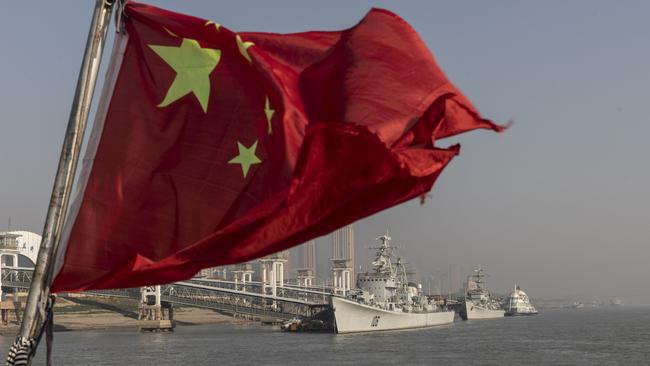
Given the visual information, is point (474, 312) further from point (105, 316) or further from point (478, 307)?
point (105, 316)

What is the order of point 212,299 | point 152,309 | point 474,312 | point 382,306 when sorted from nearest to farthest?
point 382,306 → point 152,309 → point 212,299 → point 474,312

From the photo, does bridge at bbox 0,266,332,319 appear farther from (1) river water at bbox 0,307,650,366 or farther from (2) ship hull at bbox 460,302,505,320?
(2) ship hull at bbox 460,302,505,320

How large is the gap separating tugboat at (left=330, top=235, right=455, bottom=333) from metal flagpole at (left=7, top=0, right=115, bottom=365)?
88.8 m

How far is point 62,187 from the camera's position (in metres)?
6.26

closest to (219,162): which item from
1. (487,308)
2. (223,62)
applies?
(223,62)

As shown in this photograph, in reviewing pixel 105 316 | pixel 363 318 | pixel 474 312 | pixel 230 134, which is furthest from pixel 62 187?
pixel 474 312

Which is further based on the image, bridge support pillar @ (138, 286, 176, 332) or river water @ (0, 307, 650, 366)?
bridge support pillar @ (138, 286, 176, 332)

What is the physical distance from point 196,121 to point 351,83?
1.35 metres

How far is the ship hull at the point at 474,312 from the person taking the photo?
6668 inches

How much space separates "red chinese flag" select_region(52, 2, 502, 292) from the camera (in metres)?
6.18

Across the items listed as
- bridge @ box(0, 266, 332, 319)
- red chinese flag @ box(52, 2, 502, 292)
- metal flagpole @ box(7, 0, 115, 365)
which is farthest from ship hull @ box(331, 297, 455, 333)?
metal flagpole @ box(7, 0, 115, 365)

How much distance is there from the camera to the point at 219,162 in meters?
6.86

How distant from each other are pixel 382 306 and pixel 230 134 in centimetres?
10153

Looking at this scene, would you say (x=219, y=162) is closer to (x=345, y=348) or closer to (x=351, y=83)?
(x=351, y=83)
